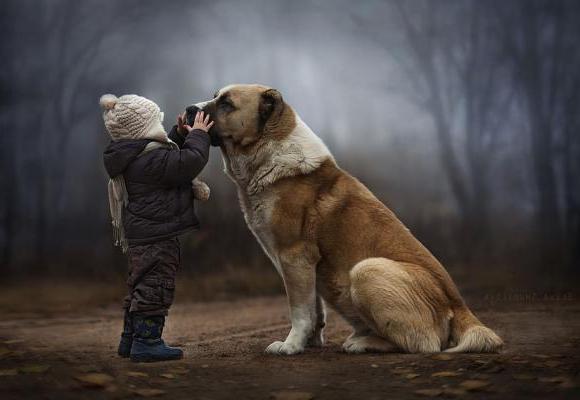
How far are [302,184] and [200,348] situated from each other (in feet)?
5.69

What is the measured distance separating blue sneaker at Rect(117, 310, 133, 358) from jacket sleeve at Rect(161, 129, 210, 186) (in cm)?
101

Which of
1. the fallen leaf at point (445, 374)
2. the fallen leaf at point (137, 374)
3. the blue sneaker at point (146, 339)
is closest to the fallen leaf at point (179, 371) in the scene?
the fallen leaf at point (137, 374)

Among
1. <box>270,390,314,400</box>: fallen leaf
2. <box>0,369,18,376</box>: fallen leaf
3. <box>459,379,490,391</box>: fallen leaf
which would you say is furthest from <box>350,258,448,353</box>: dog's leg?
<box>0,369,18,376</box>: fallen leaf

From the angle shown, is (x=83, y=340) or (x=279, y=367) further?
(x=83, y=340)

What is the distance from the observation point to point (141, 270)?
15.6 ft

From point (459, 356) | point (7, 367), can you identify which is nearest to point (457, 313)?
point (459, 356)

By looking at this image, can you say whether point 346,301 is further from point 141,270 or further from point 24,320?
point 24,320

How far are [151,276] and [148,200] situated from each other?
51 cm

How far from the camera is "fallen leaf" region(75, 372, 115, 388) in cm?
394

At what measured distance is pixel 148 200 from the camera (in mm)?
4805

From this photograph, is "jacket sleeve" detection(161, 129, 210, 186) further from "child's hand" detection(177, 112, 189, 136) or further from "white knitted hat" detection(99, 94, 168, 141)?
"child's hand" detection(177, 112, 189, 136)

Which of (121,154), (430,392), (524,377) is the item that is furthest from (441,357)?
(121,154)

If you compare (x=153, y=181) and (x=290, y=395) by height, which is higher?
(x=153, y=181)

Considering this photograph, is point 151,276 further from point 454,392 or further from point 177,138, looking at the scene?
point 454,392
